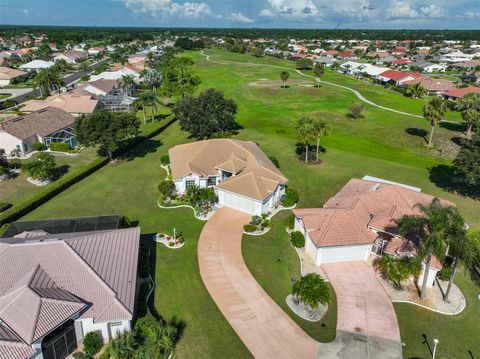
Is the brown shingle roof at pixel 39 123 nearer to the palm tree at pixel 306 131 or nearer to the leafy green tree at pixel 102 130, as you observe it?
the leafy green tree at pixel 102 130

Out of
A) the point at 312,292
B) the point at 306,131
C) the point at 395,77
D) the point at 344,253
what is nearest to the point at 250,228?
the point at 344,253

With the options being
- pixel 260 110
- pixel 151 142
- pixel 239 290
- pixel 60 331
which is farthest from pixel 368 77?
pixel 60 331

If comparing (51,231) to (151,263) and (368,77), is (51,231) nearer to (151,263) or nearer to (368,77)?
(151,263)

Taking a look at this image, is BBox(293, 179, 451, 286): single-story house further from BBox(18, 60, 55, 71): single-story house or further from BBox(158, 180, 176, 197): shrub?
BBox(18, 60, 55, 71): single-story house

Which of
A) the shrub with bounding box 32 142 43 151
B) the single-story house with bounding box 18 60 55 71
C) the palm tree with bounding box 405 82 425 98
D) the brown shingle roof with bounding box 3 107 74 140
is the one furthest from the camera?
the single-story house with bounding box 18 60 55 71

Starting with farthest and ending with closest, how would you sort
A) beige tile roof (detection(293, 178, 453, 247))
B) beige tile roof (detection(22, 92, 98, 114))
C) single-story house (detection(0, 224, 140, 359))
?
beige tile roof (detection(22, 92, 98, 114)) → beige tile roof (detection(293, 178, 453, 247)) → single-story house (detection(0, 224, 140, 359))

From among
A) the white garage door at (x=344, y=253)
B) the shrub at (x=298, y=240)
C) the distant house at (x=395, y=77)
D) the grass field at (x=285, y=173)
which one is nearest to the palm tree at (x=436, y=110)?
the grass field at (x=285, y=173)

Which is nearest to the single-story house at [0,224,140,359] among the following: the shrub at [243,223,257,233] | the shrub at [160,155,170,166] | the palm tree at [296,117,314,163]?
the shrub at [243,223,257,233]
